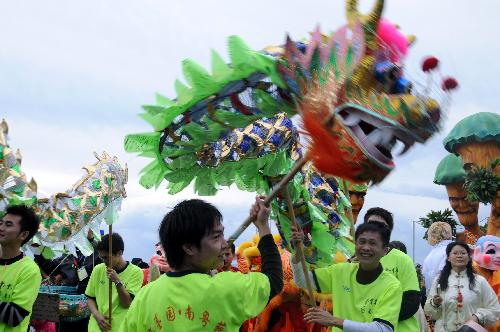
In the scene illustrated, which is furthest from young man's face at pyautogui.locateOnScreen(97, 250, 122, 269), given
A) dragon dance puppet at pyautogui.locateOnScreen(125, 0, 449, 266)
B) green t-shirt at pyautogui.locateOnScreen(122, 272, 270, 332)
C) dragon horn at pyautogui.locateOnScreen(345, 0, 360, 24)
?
dragon horn at pyautogui.locateOnScreen(345, 0, 360, 24)

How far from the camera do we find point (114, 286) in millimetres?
6398

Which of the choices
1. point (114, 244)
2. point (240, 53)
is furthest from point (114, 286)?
point (240, 53)

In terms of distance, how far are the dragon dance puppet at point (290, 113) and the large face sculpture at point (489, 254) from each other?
4054 mm

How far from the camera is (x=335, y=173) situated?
2963 mm

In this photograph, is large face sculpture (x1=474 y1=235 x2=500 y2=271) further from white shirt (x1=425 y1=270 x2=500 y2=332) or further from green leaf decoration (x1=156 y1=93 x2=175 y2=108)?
green leaf decoration (x1=156 y1=93 x2=175 y2=108)

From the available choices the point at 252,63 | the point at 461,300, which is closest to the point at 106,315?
the point at 461,300

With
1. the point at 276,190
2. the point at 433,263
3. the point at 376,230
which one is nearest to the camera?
the point at 276,190

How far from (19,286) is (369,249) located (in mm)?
2177

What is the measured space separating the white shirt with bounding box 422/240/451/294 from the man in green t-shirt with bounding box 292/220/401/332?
3.70m

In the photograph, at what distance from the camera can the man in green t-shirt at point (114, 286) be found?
6117 millimetres

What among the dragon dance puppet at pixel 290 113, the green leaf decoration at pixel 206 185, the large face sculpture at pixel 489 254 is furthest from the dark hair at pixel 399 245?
the green leaf decoration at pixel 206 185

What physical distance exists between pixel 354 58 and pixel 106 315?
13.1 ft

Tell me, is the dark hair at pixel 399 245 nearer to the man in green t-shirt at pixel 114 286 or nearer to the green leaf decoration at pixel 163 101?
the man in green t-shirt at pixel 114 286

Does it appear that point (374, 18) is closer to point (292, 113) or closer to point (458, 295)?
point (292, 113)
